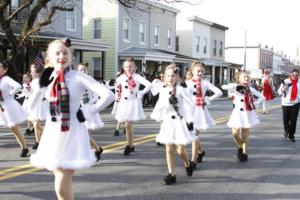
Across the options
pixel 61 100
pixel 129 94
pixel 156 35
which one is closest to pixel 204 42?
pixel 156 35

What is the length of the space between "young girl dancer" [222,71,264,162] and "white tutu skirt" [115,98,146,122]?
2055 millimetres

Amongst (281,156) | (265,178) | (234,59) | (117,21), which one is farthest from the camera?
(234,59)

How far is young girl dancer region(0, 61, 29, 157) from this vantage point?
27.5 ft

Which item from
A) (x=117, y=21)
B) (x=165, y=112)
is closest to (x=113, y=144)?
(x=165, y=112)

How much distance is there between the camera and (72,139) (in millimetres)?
4145

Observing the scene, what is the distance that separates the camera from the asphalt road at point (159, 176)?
5.99 meters

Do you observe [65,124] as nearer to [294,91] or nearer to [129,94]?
[129,94]

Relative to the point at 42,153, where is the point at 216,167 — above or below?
below

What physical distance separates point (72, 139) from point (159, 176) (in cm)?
316

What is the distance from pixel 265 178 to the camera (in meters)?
7.09

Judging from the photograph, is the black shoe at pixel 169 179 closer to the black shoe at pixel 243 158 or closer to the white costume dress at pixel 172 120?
the white costume dress at pixel 172 120

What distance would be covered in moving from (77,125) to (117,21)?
28070mm

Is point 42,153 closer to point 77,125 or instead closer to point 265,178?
point 77,125

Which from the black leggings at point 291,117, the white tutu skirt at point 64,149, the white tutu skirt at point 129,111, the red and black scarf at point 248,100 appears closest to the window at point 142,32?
the black leggings at point 291,117
